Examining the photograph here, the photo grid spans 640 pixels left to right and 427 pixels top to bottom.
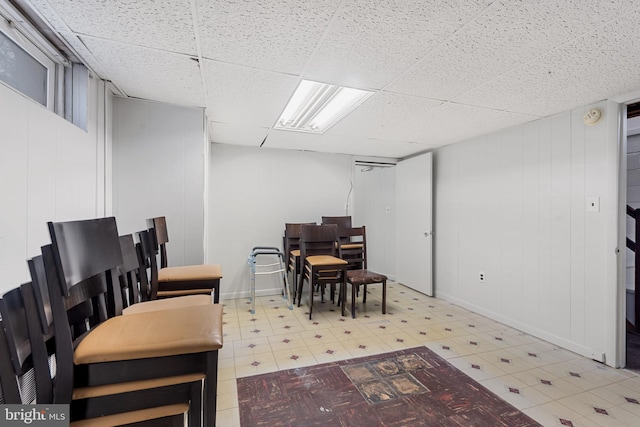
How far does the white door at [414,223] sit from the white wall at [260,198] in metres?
0.99

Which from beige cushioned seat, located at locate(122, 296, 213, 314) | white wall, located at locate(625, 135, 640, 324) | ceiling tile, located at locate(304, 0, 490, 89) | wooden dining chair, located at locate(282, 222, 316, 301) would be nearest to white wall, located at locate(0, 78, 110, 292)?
beige cushioned seat, located at locate(122, 296, 213, 314)

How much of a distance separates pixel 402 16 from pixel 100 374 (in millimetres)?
1895

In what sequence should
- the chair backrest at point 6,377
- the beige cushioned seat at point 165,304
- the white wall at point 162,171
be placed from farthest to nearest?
the white wall at point 162,171 < the beige cushioned seat at point 165,304 < the chair backrest at point 6,377

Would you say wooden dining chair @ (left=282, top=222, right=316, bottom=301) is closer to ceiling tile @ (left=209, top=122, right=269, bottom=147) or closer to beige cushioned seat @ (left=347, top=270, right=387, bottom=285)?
beige cushioned seat @ (left=347, top=270, right=387, bottom=285)

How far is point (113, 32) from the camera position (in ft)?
4.86

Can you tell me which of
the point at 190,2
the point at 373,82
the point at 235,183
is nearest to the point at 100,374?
the point at 190,2

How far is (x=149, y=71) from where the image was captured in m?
1.91

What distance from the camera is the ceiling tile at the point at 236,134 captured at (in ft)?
10.5

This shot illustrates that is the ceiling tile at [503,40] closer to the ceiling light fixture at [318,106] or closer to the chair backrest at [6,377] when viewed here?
the ceiling light fixture at [318,106]

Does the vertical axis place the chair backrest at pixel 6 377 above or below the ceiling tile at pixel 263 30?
below

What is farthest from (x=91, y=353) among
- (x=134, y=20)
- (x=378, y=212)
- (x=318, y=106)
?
(x=378, y=212)

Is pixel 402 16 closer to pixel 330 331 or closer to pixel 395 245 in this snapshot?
pixel 330 331

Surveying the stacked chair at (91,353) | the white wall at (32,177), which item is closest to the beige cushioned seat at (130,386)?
the stacked chair at (91,353)

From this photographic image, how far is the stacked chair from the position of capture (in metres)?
0.77
